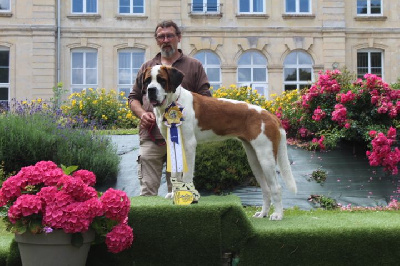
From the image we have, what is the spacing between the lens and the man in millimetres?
4559

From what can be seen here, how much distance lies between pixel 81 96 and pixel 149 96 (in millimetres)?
13119

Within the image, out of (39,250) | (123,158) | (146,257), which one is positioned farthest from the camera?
(123,158)

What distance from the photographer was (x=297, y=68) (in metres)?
21.2

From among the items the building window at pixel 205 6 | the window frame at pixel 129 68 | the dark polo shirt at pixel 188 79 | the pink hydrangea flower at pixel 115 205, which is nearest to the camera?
the pink hydrangea flower at pixel 115 205

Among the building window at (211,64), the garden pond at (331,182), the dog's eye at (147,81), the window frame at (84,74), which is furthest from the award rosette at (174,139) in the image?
the window frame at (84,74)

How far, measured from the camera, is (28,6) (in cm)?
2030

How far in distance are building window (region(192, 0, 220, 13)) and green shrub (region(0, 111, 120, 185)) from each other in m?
13.7

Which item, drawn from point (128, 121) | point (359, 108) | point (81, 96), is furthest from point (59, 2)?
point (359, 108)

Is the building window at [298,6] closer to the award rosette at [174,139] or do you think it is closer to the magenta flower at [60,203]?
→ the award rosette at [174,139]

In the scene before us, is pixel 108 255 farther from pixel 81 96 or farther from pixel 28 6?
pixel 28 6

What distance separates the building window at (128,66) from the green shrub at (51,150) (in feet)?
40.2

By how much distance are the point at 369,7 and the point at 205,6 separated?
7696 mm

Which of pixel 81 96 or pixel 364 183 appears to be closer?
pixel 364 183

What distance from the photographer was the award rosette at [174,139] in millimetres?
3729
